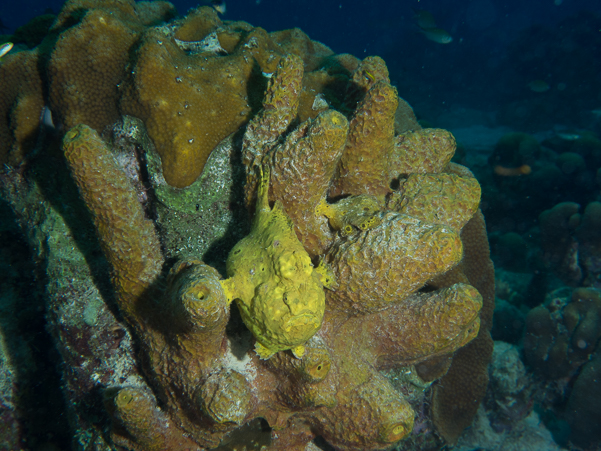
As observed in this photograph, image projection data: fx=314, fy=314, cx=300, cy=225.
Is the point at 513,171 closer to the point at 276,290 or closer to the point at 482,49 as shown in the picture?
the point at 276,290

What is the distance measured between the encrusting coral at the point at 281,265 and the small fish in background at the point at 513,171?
935 cm

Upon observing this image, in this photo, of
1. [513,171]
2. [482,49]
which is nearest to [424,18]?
[513,171]

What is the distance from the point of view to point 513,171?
408 inches

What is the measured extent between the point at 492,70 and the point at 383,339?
31.5 meters

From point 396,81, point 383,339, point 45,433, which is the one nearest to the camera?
point 383,339

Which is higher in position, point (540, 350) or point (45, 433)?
point (45, 433)

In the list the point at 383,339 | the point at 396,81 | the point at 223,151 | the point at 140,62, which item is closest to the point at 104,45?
the point at 140,62

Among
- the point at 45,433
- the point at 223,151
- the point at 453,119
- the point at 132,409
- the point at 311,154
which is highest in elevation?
the point at 311,154

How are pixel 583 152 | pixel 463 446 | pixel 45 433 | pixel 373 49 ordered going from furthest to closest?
pixel 373 49 < pixel 583 152 < pixel 463 446 < pixel 45 433

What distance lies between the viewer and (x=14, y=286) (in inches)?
137

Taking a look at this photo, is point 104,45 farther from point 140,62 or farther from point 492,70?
point 492,70

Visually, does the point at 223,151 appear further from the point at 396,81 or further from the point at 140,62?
the point at 396,81

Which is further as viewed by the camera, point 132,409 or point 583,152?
point 583,152

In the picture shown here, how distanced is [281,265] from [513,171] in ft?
37.6
